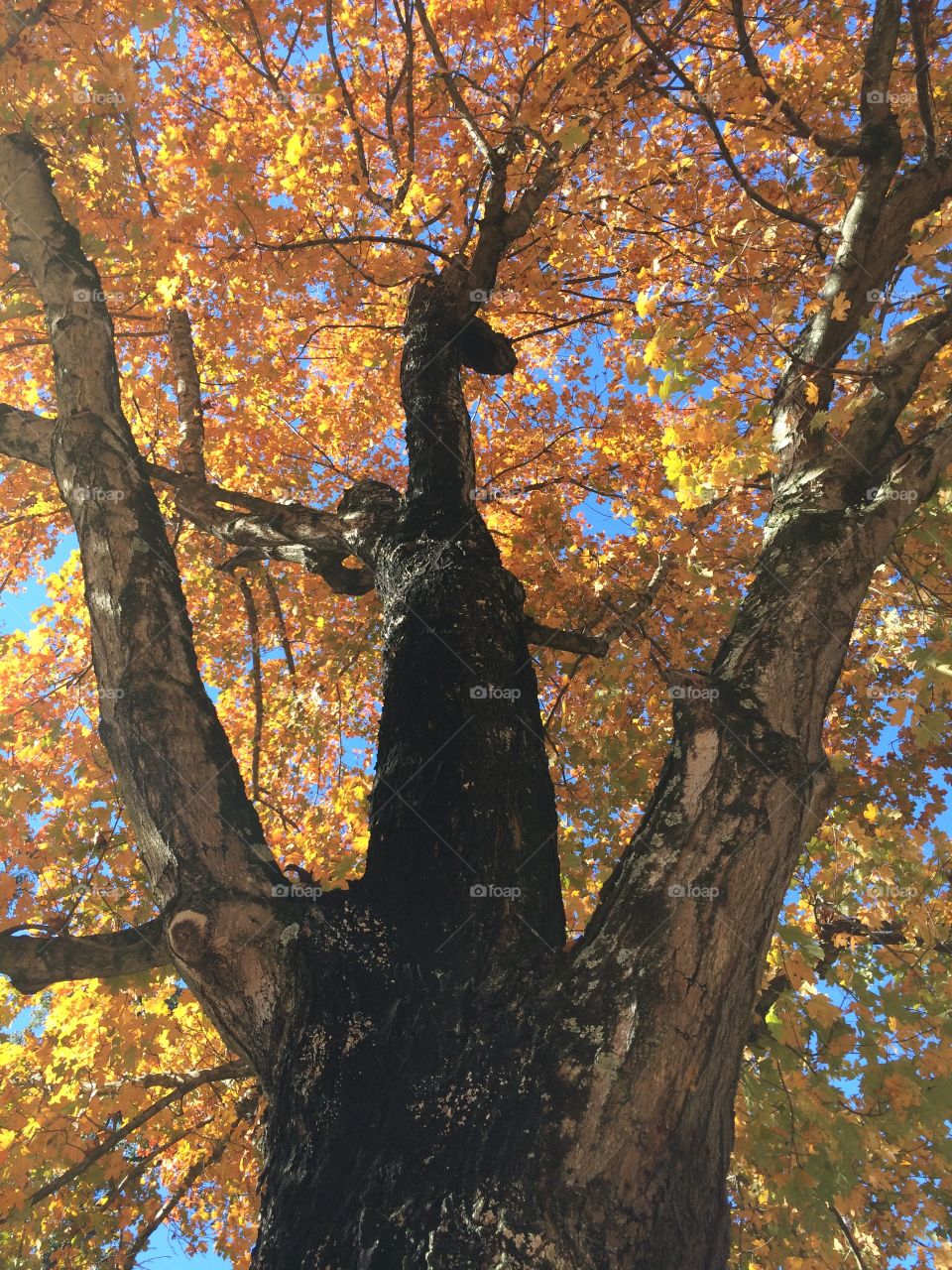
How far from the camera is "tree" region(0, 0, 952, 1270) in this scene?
203cm

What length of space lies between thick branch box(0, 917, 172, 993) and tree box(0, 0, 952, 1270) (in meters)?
0.02

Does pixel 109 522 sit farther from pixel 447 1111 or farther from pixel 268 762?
pixel 268 762

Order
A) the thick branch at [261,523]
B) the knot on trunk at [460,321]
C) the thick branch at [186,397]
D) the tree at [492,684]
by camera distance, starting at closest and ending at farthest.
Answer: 1. the tree at [492,684]
2. the thick branch at [261,523]
3. the knot on trunk at [460,321]
4. the thick branch at [186,397]

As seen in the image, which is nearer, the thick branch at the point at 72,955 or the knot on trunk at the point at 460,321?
the thick branch at the point at 72,955

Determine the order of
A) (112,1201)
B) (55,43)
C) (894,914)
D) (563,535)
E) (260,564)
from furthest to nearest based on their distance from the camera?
(260,564), (563,535), (894,914), (112,1201), (55,43)

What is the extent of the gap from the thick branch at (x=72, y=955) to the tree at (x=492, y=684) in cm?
2

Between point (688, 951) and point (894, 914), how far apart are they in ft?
15.7

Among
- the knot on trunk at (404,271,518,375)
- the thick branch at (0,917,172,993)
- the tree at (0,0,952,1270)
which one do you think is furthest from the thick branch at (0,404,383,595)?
the thick branch at (0,917,172,993)

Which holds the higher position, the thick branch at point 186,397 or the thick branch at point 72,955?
the thick branch at point 186,397

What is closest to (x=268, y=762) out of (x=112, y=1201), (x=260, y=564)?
(x=260, y=564)

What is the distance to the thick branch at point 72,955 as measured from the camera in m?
2.58

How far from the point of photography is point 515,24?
6723 mm

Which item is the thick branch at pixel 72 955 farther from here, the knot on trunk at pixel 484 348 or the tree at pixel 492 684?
the knot on trunk at pixel 484 348

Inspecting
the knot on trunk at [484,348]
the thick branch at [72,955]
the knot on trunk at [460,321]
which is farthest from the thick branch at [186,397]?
the thick branch at [72,955]
